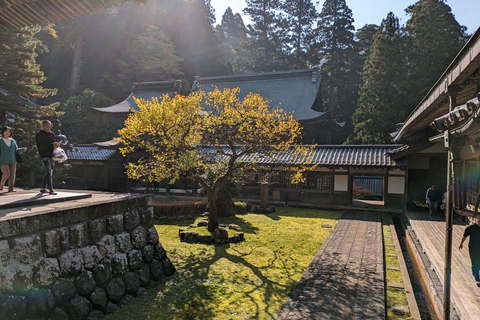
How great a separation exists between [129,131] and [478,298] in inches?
344

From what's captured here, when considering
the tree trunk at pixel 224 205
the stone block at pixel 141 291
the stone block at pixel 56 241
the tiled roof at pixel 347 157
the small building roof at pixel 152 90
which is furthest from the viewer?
the small building roof at pixel 152 90

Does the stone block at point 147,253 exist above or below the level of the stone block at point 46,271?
below

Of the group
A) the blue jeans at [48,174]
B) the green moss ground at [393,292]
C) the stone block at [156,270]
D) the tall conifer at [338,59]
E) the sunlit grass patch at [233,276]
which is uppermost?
the tall conifer at [338,59]

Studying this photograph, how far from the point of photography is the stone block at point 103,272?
185 inches

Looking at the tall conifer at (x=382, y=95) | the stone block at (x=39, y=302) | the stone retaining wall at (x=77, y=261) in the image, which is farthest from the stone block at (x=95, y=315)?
the tall conifer at (x=382, y=95)

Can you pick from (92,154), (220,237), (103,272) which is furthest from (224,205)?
(92,154)

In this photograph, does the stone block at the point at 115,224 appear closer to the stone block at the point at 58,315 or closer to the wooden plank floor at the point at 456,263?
the stone block at the point at 58,315

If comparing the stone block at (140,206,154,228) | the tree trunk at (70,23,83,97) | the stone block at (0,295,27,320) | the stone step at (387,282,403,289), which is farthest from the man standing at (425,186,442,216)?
the tree trunk at (70,23,83,97)

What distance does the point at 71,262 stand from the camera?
14.1ft

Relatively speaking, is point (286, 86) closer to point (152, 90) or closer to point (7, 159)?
point (152, 90)

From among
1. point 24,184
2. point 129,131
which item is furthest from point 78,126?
point 129,131

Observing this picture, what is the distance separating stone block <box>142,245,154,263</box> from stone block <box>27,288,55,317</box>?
2015mm

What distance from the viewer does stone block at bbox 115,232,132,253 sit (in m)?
5.25

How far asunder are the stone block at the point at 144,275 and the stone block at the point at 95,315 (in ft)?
3.44
